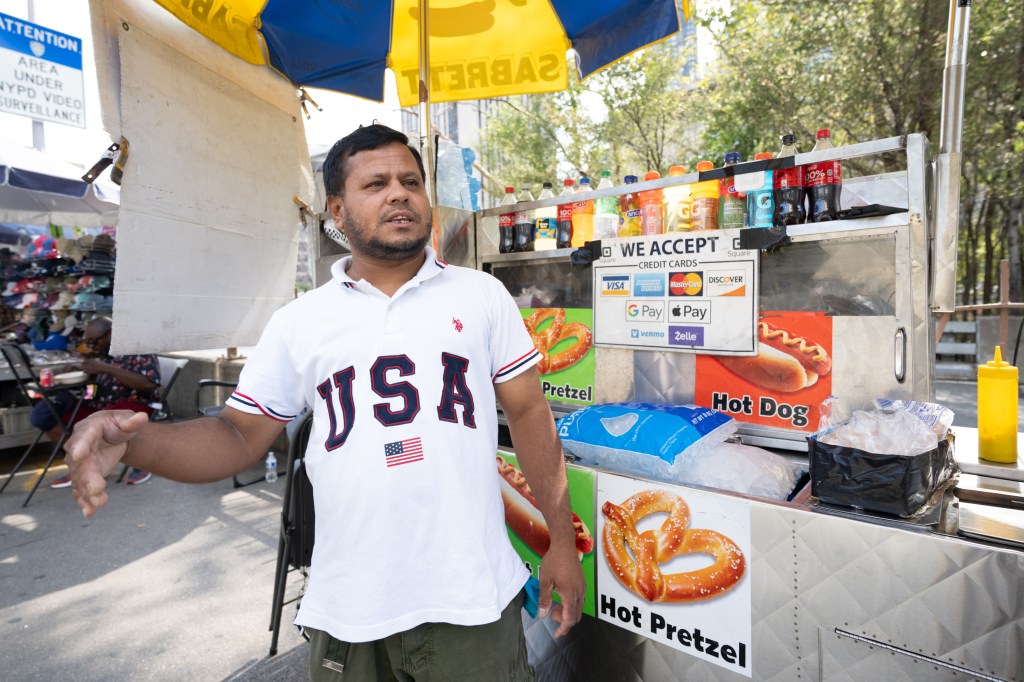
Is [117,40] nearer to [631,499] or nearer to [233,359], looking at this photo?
[631,499]

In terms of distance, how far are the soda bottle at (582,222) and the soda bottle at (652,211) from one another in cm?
26

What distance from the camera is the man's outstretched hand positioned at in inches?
42.1

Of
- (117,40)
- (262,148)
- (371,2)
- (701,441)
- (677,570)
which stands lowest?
(677,570)

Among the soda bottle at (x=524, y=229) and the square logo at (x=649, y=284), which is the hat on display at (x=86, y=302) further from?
the square logo at (x=649, y=284)

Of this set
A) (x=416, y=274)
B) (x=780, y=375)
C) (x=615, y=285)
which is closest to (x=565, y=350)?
(x=615, y=285)

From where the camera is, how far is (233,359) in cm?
689

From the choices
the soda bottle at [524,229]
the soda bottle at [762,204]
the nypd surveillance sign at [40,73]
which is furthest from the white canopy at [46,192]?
the soda bottle at [762,204]

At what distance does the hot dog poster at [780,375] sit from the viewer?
2094 mm

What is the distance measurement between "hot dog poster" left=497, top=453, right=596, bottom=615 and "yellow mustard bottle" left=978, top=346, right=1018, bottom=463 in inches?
52.1

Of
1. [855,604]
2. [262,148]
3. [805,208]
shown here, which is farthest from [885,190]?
[262,148]

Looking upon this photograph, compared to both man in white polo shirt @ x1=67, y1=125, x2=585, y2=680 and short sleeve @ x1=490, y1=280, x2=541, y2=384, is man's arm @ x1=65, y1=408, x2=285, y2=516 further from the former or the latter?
short sleeve @ x1=490, y1=280, x2=541, y2=384

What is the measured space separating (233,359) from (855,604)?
6.90 m

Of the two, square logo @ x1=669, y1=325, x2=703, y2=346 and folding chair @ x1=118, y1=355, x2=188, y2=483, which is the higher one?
square logo @ x1=669, y1=325, x2=703, y2=346

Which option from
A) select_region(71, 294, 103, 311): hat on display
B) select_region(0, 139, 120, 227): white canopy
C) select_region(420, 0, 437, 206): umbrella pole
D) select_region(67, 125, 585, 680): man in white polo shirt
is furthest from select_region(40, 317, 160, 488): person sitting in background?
select_region(67, 125, 585, 680): man in white polo shirt
